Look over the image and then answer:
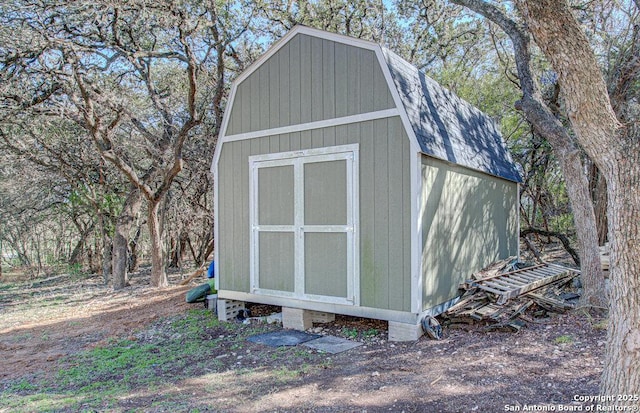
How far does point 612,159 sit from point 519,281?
376cm

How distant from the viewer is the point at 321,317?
5449 mm

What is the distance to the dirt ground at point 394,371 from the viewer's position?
2996mm

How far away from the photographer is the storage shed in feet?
15.0

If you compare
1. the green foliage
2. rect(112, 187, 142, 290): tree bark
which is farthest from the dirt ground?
rect(112, 187, 142, 290): tree bark

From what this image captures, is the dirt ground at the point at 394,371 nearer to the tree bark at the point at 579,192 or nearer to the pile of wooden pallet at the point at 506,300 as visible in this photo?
the pile of wooden pallet at the point at 506,300

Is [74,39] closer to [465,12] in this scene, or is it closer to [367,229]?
[367,229]

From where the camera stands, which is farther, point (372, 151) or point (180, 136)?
point (180, 136)

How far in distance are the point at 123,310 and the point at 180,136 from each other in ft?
10.8

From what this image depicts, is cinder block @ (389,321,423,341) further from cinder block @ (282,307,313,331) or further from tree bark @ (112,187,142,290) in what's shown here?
tree bark @ (112,187,142,290)

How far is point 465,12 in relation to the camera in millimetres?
10133

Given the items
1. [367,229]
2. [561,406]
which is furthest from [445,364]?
[367,229]

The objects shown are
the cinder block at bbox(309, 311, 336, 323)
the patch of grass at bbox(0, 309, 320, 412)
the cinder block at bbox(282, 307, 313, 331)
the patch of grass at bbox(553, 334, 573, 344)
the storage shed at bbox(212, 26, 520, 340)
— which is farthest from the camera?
the cinder block at bbox(309, 311, 336, 323)

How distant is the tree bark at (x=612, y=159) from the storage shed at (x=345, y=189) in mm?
1953

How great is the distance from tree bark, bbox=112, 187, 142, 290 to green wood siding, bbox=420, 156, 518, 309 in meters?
7.56
